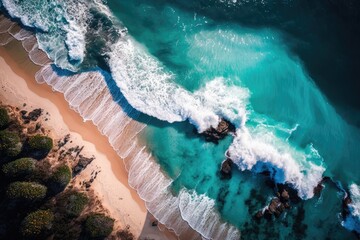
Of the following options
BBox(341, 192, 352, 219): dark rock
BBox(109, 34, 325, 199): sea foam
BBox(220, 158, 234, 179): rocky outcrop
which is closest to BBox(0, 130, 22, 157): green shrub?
BBox(109, 34, 325, 199): sea foam

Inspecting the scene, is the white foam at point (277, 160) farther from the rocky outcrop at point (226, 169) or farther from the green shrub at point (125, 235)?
the green shrub at point (125, 235)

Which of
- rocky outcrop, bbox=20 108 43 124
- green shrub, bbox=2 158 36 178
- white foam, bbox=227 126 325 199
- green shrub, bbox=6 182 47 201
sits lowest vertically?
green shrub, bbox=6 182 47 201

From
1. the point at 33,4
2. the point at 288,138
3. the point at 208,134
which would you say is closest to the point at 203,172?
the point at 208,134

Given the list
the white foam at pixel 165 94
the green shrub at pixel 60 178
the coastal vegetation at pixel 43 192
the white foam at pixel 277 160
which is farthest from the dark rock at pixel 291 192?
the green shrub at pixel 60 178

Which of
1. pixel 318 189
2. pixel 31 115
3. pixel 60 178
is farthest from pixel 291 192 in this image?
pixel 31 115

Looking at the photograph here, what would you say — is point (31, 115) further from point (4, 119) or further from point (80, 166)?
point (80, 166)

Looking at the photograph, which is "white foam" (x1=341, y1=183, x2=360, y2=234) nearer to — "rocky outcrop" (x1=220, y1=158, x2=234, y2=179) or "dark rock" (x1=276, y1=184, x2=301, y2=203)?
"dark rock" (x1=276, y1=184, x2=301, y2=203)

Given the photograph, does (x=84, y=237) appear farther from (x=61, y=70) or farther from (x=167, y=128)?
(x=61, y=70)

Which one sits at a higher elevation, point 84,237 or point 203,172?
point 203,172
